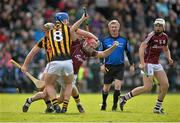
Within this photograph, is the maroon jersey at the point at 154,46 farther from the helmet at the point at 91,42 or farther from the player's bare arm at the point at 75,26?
the player's bare arm at the point at 75,26

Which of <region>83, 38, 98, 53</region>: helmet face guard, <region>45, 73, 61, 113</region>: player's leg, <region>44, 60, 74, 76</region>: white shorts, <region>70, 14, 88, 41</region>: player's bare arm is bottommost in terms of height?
<region>45, 73, 61, 113</region>: player's leg

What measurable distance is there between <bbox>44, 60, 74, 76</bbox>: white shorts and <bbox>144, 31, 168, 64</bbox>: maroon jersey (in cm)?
273

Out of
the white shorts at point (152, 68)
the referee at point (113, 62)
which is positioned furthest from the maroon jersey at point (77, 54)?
the white shorts at point (152, 68)

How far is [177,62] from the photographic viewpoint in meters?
32.4

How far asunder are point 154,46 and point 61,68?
3.14 m

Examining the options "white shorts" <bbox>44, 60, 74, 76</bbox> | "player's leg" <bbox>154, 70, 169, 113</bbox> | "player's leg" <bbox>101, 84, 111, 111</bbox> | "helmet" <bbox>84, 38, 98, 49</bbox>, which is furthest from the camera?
"player's leg" <bbox>101, 84, 111, 111</bbox>

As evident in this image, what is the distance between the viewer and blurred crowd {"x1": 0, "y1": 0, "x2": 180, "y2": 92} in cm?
3122

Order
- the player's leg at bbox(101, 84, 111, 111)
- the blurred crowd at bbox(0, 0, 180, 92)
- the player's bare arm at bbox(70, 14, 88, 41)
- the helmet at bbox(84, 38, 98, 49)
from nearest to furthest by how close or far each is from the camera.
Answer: the player's bare arm at bbox(70, 14, 88, 41) → the helmet at bbox(84, 38, 98, 49) → the player's leg at bbox(101, 84, 111, 111) → the blurred crowd at bbox(0, 0, 180, 92)

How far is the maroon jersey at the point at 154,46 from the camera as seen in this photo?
18.8 meters

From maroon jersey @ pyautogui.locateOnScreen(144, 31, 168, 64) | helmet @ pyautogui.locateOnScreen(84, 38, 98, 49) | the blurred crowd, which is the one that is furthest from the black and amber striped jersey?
the blurred crowd

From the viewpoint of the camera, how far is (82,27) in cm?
3288

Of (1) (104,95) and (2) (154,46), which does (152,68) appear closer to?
(2) (154,46)

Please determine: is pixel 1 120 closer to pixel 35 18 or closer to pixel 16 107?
pixel 16 107

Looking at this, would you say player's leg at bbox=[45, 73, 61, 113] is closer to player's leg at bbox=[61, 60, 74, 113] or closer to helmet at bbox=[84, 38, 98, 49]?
player's leg at bbox=[61, 60, 74, 113]
